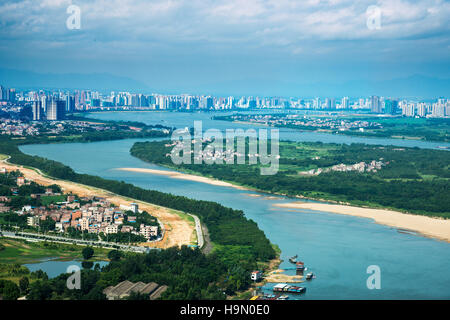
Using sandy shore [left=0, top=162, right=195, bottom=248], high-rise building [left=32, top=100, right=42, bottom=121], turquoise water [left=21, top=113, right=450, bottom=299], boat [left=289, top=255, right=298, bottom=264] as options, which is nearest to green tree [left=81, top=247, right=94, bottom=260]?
sandy shore [left=0, top=162, right=195, bottom=248]

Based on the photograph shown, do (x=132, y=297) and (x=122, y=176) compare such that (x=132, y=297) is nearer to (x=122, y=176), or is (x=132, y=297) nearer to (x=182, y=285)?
(x=182, y=285)

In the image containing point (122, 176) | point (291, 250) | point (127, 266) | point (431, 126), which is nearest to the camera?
point (127, 266)

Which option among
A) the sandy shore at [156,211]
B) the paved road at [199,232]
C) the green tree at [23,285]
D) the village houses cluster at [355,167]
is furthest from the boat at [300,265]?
the village houses cluster at [355,167]

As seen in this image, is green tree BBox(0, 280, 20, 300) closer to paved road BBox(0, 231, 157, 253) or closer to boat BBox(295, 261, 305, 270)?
paved road BBox(0, 231, 157, 253)

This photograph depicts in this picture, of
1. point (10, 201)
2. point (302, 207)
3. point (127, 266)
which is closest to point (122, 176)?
point (10, 201)

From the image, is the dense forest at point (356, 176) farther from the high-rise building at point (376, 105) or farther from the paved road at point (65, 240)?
the high-rise building at point (376, 105)

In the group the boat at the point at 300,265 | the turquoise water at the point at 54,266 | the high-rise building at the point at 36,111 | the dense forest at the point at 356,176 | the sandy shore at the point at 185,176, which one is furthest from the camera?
the high-rise building at the point at 36,111
